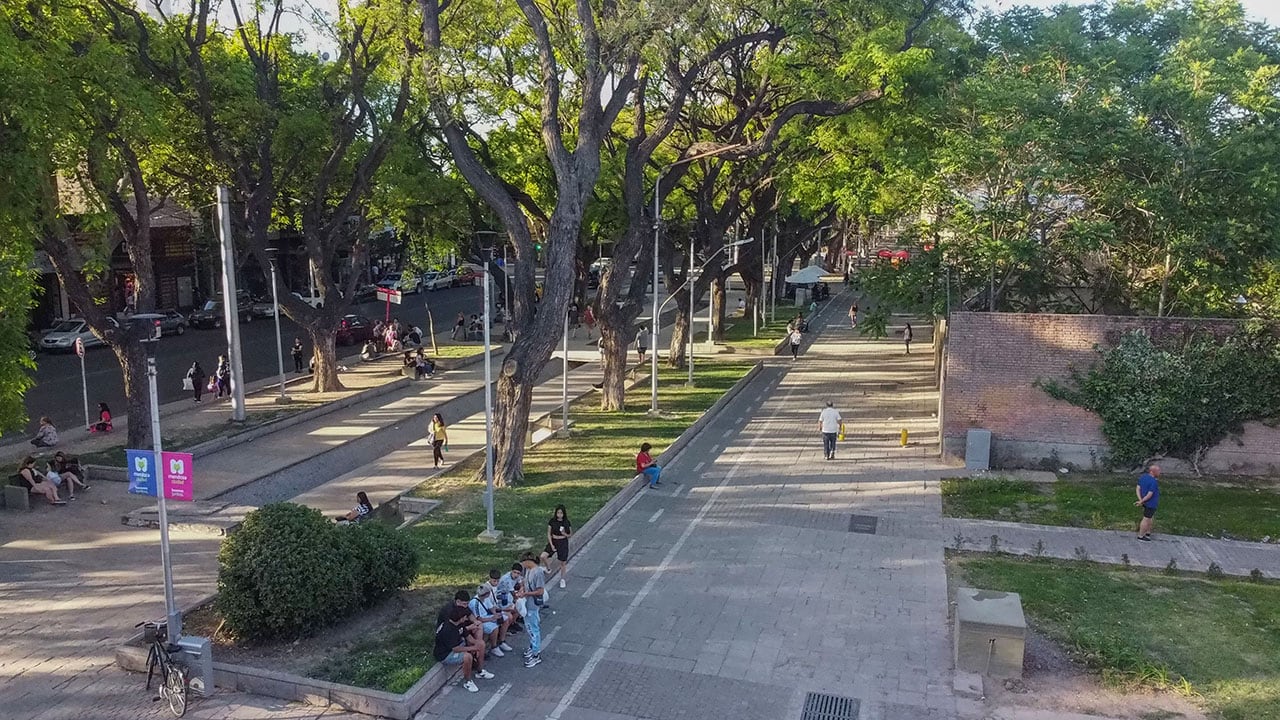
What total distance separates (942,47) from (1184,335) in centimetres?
1042

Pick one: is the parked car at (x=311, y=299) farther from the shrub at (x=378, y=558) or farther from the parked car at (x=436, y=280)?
the parked car at (x=436, y=280)

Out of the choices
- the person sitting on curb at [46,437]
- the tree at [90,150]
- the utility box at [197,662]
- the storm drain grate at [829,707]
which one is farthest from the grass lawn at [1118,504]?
the person sitting on curb at [46,437]

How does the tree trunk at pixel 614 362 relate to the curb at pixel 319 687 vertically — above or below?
above

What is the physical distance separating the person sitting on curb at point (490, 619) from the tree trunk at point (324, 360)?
62.7 feet

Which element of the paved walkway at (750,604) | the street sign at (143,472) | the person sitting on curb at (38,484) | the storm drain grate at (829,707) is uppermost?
the street sign at (143,472)

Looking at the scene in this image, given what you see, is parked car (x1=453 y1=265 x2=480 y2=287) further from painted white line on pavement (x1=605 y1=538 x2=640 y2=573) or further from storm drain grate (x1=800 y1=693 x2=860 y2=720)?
storm drain grate (x1=800 y1=693 x2=860 y2=720)

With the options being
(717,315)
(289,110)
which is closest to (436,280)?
(717,315)

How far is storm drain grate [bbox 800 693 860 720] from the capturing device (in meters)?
10.9

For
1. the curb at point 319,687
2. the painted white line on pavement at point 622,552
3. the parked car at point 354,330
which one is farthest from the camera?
the parked car at point 354,330

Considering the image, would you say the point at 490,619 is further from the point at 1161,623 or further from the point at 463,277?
the point at 463,277

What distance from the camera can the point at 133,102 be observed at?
19.1 metres

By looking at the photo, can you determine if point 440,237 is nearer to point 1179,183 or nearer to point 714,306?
point 714,306

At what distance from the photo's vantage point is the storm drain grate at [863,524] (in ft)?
57.3

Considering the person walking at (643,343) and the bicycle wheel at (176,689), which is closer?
the bicycle wheel at (176,689)
